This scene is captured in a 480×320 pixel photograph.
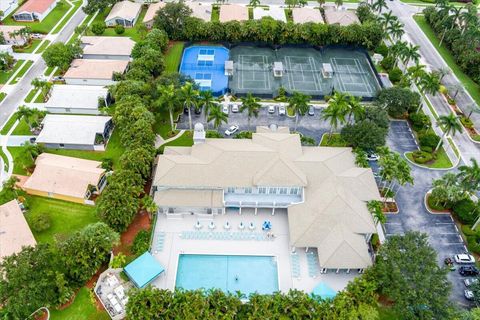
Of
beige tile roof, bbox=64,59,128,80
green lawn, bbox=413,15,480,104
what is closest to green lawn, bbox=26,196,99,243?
beige tile roof, bbox=64,59,128,80

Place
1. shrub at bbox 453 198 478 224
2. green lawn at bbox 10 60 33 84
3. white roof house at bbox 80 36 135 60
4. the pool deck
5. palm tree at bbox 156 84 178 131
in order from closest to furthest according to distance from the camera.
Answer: the pool deck
shrub at bbox 453 198 478 224
palm tree at bbox 156 84 178 131
green lawn at bbox 10 60 33 84
white roof house at bbox 80 36 135 60

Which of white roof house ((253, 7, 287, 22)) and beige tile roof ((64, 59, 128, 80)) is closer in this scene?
beige tile roof ((64, 59, 128, 80))

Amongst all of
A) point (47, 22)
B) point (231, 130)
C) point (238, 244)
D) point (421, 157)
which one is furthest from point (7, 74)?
point (421, 157)

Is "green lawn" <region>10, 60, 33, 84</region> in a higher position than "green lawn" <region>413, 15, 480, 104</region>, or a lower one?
lower

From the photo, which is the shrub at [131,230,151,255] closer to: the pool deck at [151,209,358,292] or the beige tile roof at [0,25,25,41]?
the pool deck at [151,209,358,292]

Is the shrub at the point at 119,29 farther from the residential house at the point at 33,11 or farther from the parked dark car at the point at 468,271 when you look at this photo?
the parked dark car at the point at 468,271

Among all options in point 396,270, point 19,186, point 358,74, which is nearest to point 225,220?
point 396,270
